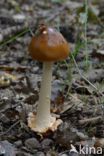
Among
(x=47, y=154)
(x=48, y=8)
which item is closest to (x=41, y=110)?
(x=47, y=154)

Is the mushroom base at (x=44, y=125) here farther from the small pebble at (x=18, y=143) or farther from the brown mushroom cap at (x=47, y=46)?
the brown mushroom cap at (x=47, y=46)

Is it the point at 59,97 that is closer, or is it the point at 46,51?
the point at 46,51

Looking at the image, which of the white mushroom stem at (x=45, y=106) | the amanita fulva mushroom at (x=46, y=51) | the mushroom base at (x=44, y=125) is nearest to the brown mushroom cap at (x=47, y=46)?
the amanita fulva mushroom at (x=46, y=51)

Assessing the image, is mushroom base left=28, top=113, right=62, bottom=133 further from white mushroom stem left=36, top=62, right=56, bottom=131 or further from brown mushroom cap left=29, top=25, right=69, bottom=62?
brown mushroom cap left=29, top=25, right=69, bottom=62

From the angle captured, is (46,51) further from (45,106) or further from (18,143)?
(18,143)

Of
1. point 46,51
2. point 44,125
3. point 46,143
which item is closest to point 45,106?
point 44,125

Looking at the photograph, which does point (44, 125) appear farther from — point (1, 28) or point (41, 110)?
point (1, 28)
